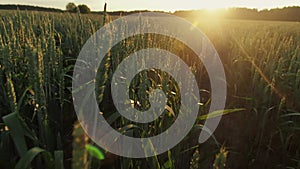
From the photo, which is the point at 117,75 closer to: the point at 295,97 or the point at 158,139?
the point at 158,139

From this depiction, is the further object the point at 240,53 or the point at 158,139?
the point at 240,53

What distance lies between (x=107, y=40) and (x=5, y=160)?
2.39 feet

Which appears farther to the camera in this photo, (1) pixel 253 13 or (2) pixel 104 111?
(1) pixel 253 13

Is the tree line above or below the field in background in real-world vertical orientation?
above

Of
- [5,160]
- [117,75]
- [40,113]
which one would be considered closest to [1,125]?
[5,160]

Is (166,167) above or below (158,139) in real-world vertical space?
below

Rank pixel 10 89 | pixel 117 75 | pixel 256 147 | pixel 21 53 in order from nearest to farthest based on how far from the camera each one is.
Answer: pixel 10 89, pixel 117 75, pixel 21 53, pixel 256 147

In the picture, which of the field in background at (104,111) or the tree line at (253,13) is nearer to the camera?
the field in background at (104,111)

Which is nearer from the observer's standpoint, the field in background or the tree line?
the field in background

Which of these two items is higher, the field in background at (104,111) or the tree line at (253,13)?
the tree line at (253,13)

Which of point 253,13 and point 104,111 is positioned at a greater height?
point 253,13

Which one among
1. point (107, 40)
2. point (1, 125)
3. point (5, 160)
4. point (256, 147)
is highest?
point (107, 40)

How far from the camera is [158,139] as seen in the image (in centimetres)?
117

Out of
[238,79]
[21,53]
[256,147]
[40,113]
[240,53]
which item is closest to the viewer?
[40,113]
